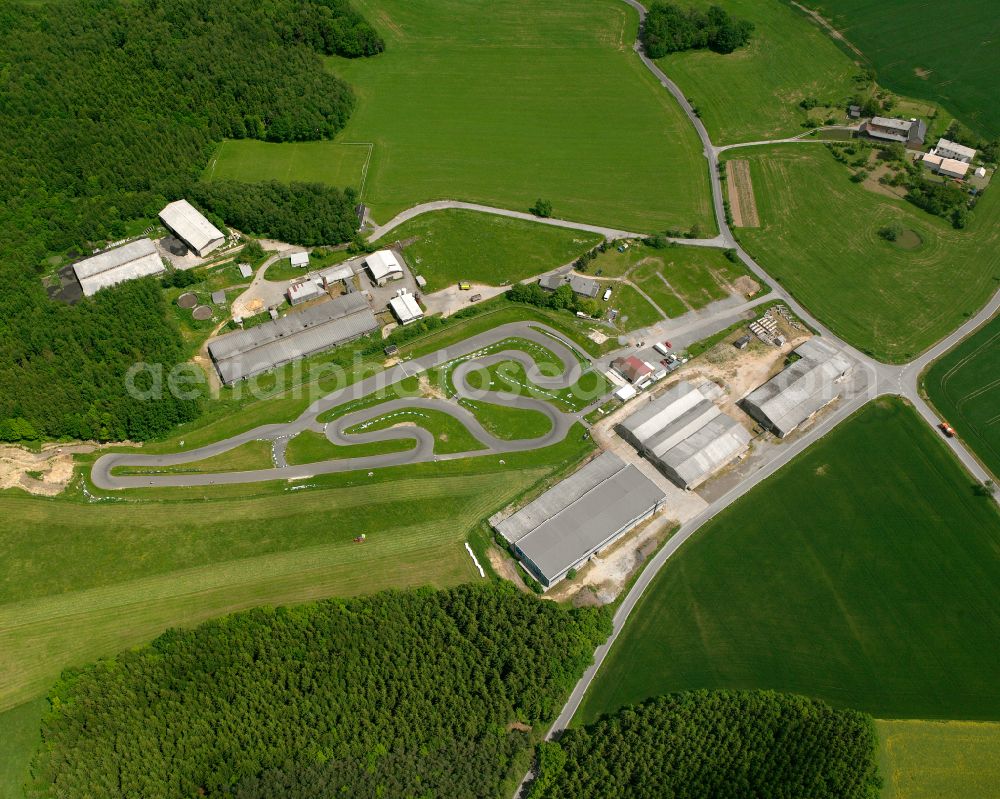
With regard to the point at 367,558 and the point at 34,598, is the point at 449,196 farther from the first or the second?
the point at 34,598

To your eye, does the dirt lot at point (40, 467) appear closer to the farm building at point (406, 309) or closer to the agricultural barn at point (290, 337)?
the agricultural barn at point (290, 337)

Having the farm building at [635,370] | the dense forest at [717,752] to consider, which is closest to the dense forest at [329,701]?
the dense forest at [717,752]

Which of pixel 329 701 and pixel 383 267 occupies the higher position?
pixel 383 267

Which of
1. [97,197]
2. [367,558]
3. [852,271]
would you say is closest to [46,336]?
[97,197]

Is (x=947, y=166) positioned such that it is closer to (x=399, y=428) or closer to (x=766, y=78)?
(x=766, y=78)

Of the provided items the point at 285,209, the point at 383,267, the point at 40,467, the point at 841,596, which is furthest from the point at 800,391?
the point at 40,467
